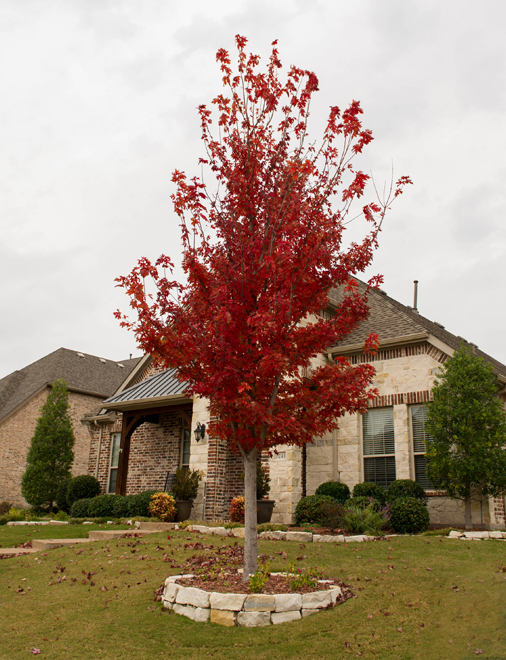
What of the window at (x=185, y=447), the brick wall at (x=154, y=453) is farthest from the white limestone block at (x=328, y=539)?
the brick wall at (x=154, y=453)

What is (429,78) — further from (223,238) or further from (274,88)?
(223,238)

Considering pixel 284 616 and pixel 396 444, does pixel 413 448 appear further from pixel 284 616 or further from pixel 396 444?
pixel 284 616

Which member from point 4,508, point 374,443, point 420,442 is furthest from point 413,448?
point 4,508

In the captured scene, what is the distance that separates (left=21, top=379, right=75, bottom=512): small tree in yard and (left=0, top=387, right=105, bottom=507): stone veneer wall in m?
3.15

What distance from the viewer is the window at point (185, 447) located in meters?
17.0

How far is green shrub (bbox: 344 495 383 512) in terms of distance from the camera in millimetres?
11430

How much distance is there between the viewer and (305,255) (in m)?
6.67

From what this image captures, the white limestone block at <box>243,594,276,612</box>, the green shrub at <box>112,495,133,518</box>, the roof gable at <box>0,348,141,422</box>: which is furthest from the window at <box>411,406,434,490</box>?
the roof gable at <box>0,348,141,422</box>

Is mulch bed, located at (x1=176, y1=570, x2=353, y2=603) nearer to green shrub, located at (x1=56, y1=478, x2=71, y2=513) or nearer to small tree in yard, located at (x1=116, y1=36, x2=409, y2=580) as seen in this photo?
small tree in yard, located at (x1=116, y1=36, x2=409, y2=580)

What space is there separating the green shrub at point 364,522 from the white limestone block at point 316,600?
4.71 meters

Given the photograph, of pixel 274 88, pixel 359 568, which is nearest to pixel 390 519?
pixel 359 568

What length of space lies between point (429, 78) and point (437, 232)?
7.07 meters

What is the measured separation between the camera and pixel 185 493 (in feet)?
46.0

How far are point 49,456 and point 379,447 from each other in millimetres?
14033
